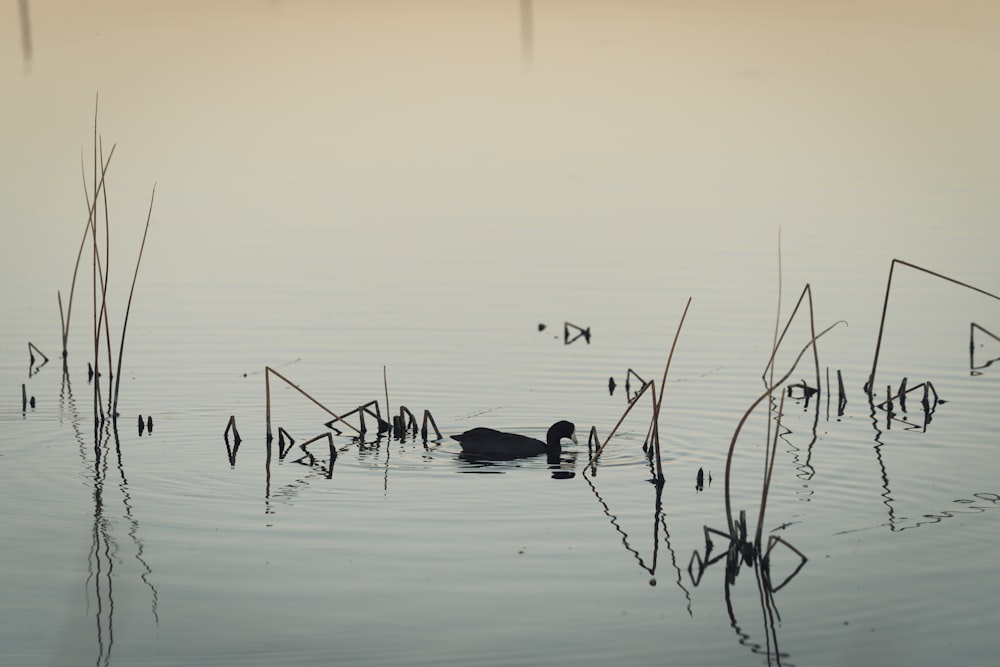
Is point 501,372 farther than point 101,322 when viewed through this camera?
Yes

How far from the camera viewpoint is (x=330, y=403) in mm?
15672

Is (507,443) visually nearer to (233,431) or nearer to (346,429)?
(346,429)

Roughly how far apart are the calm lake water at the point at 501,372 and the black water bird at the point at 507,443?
21cm

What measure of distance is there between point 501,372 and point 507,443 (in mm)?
4582

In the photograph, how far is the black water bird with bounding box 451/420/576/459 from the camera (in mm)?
12773

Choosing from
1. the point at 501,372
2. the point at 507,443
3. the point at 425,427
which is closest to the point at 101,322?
the point at 501,372

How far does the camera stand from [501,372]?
1744 cm

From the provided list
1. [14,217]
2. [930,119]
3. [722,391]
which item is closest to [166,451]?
[722,391]

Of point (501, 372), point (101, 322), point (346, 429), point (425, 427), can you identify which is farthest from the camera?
point (501, 372)

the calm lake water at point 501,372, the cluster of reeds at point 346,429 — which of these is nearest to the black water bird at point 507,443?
the calm lake water at point 501,372

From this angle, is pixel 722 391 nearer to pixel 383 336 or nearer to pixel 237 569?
pixel 383 336

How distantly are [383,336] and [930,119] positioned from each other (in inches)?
1061

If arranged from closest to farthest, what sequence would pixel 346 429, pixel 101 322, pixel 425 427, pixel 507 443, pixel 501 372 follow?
pixel 507 443 < pixel 425 427 < pixel 346 429 < pixel 101 322 < pixel 501 372

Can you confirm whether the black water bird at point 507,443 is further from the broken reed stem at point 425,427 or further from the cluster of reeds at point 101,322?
the cluster of reeds at point 101,322
